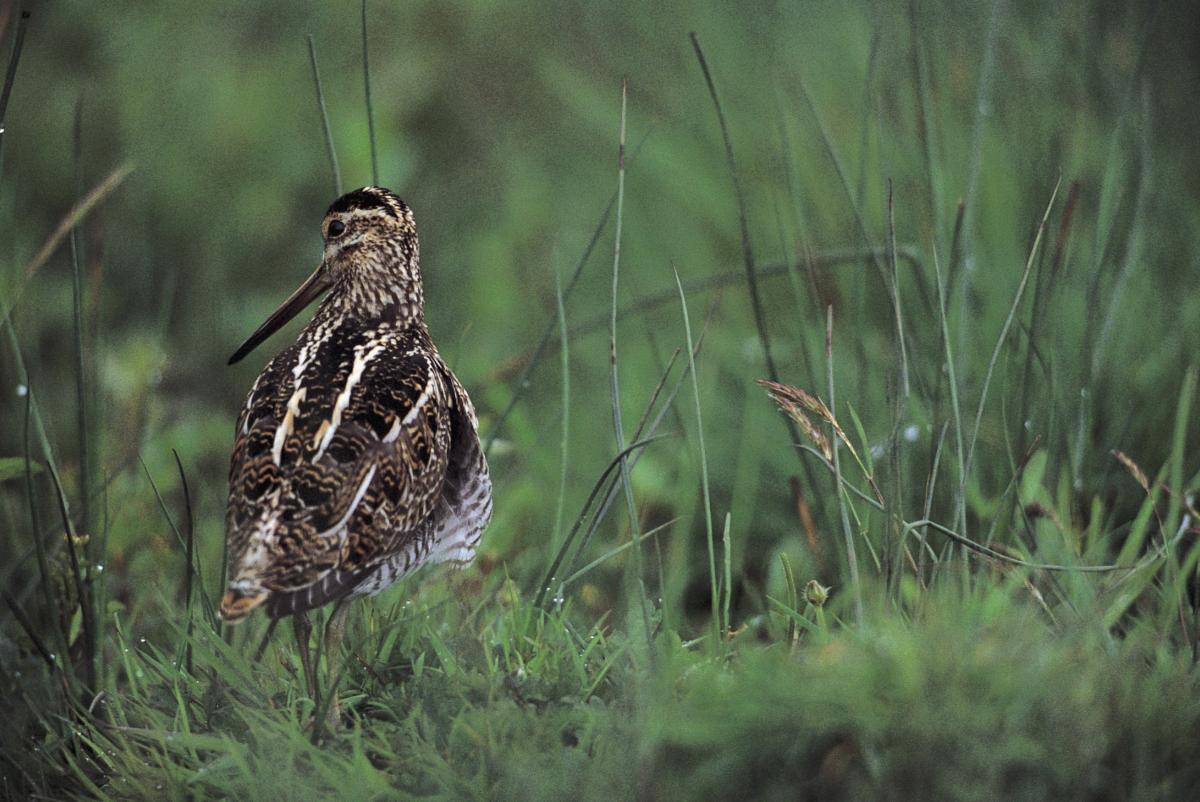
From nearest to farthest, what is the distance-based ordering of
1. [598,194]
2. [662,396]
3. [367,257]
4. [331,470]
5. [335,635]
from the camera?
[331,470] < [335,635] < [367,257] < [662,396] < [598,194]

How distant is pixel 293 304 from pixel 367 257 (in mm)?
183

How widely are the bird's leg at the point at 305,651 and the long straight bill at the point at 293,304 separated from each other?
569 mm

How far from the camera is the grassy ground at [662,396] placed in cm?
219

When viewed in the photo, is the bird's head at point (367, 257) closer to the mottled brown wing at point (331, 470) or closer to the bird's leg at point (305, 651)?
the mottled brown wing at point (331, 470)

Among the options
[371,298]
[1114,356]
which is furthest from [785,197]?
[371,298]

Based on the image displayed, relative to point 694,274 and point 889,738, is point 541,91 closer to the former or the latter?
point 694,274

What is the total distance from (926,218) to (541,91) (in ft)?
10.4

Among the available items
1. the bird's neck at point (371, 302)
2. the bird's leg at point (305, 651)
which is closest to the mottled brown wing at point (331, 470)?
the bird's leg at point (305, 651)

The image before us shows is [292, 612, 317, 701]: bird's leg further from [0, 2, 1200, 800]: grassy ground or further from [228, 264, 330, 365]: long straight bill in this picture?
[228, 264, 330, 365]: long straight bill

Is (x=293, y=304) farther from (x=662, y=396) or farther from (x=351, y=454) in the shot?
(x=662, y=396)

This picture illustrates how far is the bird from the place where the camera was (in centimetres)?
245

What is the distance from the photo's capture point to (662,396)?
4.37 meters

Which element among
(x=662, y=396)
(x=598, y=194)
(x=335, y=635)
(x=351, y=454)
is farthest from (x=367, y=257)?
(x=598, y=194)

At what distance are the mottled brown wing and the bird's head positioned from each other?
0.85ft
